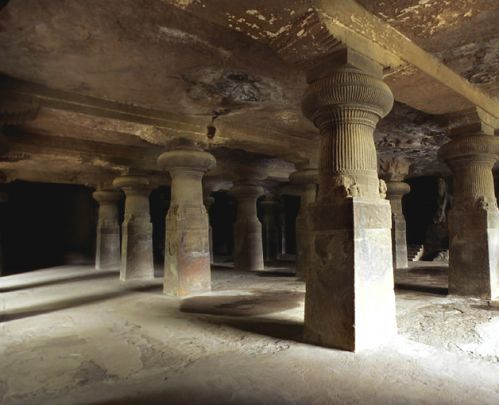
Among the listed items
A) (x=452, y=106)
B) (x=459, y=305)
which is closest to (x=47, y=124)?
(x=452, y=106)

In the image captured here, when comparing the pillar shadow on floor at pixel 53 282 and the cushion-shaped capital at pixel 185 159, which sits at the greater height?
the cushion-shaped capital at pixel 185 159

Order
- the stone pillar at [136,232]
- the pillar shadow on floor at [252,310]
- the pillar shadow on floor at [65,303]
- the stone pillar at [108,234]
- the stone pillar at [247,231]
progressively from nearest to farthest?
the pillar shadow on floor at [252,310], the pillar shadow on floor at [65,303], the stone pillar at [136,232], the stone pillar at [247,231], the stone pillar at [108,234]

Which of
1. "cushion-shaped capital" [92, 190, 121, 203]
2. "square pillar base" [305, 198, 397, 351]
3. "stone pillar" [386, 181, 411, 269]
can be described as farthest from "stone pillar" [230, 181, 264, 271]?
"square pillar base" [305, 198, 397, 351]

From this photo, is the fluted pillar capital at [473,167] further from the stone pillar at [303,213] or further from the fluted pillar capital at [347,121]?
the stone pillar at [303,213]

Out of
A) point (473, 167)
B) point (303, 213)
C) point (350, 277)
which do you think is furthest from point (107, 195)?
point (473, 167)

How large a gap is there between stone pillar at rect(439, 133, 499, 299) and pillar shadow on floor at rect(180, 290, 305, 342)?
9.04 ft

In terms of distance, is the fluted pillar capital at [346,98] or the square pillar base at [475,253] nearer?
the fluted pillar capital at [346,98]

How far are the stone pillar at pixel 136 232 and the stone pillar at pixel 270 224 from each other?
6.33 metres

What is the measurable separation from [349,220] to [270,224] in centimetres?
1132

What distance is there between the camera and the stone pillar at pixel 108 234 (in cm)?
1184

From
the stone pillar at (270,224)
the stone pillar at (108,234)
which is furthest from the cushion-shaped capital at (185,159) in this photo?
the stone pillar at (270,224)

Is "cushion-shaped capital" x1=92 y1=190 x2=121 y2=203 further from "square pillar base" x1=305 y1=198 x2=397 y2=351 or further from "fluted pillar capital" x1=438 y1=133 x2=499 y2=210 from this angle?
"fluted pillar capital" x1=438 y1=133 x2=499 y2=210

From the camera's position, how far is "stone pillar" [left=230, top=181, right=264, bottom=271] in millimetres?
10656

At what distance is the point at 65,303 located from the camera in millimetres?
6355
